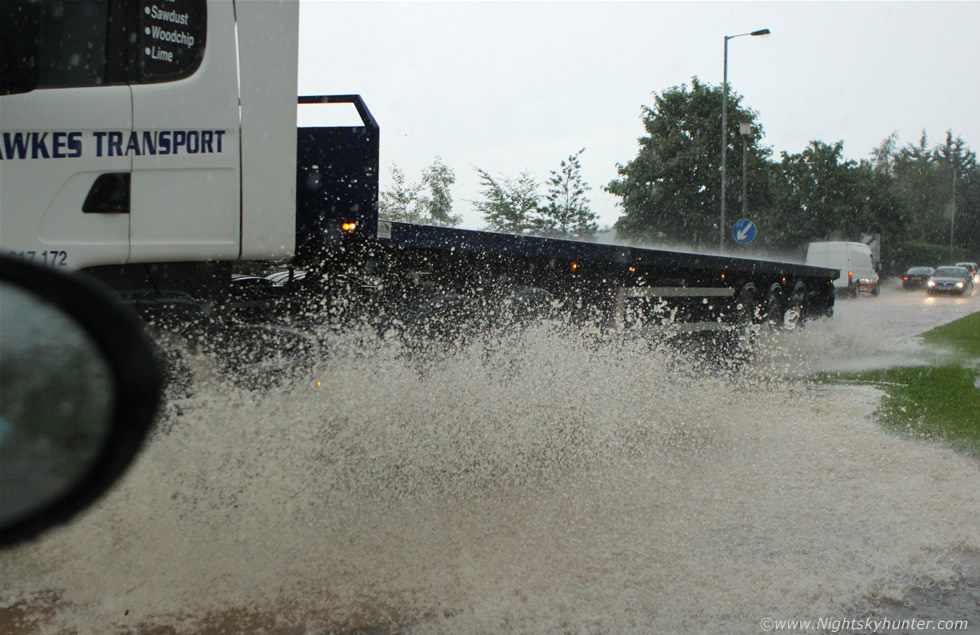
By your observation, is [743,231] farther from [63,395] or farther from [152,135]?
[63,395]

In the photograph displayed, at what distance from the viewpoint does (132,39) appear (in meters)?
3.47

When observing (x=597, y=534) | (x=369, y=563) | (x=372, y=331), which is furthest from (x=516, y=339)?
(x=369, y=563)

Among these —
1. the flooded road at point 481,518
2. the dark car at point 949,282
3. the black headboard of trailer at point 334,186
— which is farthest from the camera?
the dark car at point 949,282

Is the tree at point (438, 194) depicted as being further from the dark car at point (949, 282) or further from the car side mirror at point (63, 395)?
the dark car at point (949, 282)

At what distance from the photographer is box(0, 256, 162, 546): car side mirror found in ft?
4.96

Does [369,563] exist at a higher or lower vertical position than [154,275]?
lower

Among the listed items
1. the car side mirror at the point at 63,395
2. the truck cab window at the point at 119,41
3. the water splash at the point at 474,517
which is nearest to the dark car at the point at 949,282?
the water splash at the point at 474,517

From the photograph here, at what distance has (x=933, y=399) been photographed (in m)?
7.88

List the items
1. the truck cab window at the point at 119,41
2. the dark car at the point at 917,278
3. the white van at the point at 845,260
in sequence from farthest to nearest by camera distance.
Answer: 1. the dark car at the point at 917,278
2. the white van at the point at 845,260
3. the truck cab window at the point at 119,41

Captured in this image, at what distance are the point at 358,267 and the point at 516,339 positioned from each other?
134 cm

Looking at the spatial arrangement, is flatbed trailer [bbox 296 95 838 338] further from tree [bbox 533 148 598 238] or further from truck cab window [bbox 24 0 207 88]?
tree [bbox 533 148 598 238]

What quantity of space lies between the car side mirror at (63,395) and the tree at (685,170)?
3381cm

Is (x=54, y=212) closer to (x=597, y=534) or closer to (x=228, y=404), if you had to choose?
(x=228, y=404)

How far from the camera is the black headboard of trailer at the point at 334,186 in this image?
4281 mm
